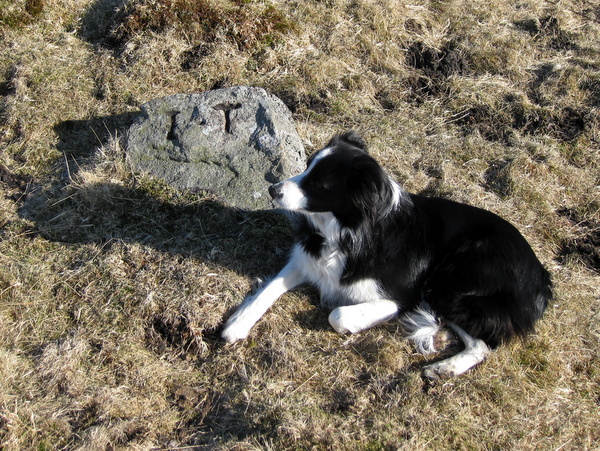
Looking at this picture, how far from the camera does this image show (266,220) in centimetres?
435

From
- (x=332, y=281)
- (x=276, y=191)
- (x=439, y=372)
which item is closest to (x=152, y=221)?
(x=276, y=191)

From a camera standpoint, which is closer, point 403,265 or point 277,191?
point 277,191

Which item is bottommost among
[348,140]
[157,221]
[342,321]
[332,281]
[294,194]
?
[342,321]

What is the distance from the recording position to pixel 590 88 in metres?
6.25

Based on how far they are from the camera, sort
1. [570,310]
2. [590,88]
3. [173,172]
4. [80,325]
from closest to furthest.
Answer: [80,325], [570,310], [173,172], [590,88]

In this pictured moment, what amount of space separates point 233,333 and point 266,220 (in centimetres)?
112

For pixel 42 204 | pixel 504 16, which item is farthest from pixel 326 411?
pixel 504 16

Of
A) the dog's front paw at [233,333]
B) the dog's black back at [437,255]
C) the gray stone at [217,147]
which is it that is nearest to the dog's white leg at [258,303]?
the dog's front paw at [233,333]

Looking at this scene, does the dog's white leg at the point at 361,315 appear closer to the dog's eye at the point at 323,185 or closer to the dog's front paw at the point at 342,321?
the dog's front paw at the point at 342,321

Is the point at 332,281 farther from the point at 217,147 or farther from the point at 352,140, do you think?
the point at 217,147

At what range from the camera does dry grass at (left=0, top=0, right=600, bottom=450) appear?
10.3 ft

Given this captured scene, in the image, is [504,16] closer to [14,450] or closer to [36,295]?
[36,295]

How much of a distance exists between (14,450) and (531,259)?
128 inches

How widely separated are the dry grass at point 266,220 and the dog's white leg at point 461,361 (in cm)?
7
